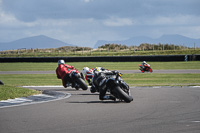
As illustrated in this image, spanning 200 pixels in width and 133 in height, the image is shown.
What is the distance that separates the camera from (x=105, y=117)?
882 cm

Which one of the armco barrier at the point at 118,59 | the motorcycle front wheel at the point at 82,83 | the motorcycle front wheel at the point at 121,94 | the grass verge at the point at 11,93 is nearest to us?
the motorcycle front wheel at the point at 121,94

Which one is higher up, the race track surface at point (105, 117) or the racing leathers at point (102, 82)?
the racing leathers at point (102, 82)

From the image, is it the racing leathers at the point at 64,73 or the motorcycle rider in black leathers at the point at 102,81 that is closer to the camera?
the motorcycle rider in black leathers at the point at 102,81

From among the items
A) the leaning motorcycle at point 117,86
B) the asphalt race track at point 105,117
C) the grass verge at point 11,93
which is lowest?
the asphalt race track at point 105,117

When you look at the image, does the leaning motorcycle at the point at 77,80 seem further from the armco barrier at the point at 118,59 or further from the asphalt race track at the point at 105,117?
the armco barrier at the point at 118,59

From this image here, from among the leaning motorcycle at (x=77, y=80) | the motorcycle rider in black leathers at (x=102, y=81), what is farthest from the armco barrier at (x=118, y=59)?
the motorcycle rider in black leathers at (x=102, y=81)

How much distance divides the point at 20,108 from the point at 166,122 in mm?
4335

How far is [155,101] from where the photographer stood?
12.1 metres

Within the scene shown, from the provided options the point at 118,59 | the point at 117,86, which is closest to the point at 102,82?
the point at 117,86

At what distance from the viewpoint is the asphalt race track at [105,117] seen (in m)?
7.36

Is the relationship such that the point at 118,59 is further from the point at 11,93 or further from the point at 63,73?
the point at 11,93

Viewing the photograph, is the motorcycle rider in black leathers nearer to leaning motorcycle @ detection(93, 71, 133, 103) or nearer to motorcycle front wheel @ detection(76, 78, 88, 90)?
leaning motorcycle @ detection(93, 71, 133, 103)

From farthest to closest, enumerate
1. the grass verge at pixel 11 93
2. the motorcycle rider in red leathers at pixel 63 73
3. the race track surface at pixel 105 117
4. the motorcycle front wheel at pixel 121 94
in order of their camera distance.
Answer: the motorcycle rider in red leathers at pixel 63 73
the grass verge at pixel 11 93
the motorcycle front wheel at pixel 121 94
the race track surface at pixel 105 117

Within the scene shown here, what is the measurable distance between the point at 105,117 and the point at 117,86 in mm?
2808
